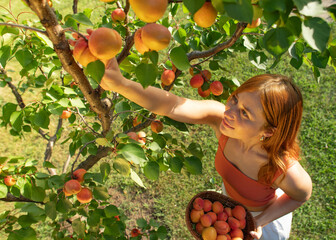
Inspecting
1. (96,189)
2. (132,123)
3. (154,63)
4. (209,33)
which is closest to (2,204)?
(132,123)

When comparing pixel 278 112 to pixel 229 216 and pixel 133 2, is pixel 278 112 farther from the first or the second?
pixel 133 2

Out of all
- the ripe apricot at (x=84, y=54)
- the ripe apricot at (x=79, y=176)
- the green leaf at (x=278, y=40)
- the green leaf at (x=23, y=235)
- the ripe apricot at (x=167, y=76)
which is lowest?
the green leaf at (x=23, y=235)

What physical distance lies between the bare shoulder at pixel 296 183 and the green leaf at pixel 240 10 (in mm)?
1101

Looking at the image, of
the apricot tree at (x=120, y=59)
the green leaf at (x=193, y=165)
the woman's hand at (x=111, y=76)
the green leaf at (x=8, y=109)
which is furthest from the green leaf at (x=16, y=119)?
the green leaf at (x=193, y=165)

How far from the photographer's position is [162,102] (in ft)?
4.23

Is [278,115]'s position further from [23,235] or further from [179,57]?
[23,235]

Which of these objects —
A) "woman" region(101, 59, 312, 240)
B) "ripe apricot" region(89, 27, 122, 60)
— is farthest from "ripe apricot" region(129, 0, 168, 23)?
"woman" region(101, 59, 312, 240)

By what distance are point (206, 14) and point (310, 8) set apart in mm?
240

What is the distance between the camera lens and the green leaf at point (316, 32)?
48cm

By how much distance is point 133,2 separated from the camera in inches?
25.3

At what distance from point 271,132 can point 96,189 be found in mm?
847

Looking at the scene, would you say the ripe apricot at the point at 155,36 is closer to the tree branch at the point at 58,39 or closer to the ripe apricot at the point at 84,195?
the tree branch at the point at 58,39

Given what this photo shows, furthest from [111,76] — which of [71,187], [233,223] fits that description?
[233,223]

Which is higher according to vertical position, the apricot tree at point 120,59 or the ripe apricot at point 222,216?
the apricot tree at point 120,59
